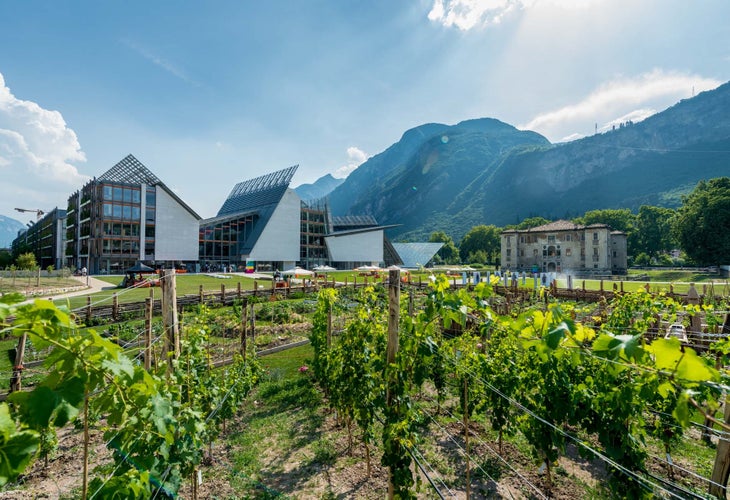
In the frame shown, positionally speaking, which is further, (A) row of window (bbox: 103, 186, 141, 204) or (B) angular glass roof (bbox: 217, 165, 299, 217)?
(B) angular glass roof (bbox: 217, 165, 299, 217)

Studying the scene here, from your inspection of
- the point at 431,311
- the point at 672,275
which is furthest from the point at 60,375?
the point at 672,275

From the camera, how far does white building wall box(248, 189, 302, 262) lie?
57.0 meters

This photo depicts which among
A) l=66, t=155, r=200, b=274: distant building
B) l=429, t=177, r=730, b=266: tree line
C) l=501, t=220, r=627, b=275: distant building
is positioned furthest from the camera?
l=501, t=220, r=627, b=275: distant building

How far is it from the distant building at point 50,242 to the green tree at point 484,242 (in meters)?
92.4

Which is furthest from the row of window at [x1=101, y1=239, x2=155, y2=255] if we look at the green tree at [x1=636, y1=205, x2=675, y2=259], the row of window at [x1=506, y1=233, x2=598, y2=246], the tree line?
the green tree at [x1=636, y1=205, x2=675, y2=259]

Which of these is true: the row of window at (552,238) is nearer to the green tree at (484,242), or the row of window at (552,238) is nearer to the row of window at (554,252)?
the row of window at (554,252)

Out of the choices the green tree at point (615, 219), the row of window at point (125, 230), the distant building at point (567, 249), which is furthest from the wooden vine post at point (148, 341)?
the green tree at point (615, 219)

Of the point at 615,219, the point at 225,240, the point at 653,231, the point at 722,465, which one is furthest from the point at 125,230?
the point at 653,231

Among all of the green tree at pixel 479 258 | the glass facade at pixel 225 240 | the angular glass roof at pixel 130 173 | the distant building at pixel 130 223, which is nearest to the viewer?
the distant building at pixel 130 223

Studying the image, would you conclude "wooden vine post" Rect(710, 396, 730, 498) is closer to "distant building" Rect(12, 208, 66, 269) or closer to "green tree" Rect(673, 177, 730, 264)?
"green tree" Rect(673, 177, 730, 264)

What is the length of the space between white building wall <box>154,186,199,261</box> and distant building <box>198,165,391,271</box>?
9.36 feet

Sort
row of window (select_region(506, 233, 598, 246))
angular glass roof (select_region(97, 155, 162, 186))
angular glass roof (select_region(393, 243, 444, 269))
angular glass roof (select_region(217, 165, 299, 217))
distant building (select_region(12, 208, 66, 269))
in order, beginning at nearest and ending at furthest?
1. angular glass roof (select_region(97, 155, 162, 186))
2. row of window (select_region(506, 233, 598, 246))
3. angular glass roof (select_region(217, 165, 299, 217))
4. distant building (select_region(12, 208, 66, 269))
5. angular glass roof (select_region(393, 243, 444, 269))

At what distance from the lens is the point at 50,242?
A: 72.0 m

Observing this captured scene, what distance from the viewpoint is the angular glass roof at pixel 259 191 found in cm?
6262
